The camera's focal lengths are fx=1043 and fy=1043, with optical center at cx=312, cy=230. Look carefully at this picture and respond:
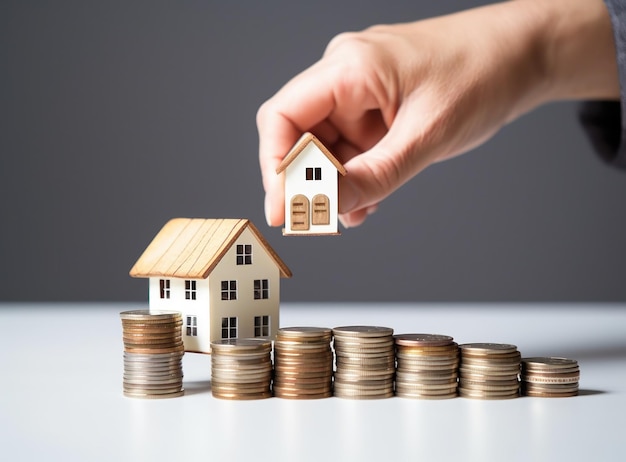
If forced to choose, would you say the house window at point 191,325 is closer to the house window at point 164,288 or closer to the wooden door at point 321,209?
the house window at point 164,288

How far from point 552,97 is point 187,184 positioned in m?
4.41

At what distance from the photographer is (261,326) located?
14.9ft

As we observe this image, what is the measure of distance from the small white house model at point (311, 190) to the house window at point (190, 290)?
0.54 metres

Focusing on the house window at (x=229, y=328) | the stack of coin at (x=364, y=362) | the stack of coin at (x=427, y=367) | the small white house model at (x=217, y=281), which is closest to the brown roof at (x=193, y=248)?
the small white house model at (x=217, y=281)

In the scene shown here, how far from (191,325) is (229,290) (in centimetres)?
22

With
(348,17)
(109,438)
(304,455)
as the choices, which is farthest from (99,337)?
(348,17)

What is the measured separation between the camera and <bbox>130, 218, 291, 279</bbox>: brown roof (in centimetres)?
440

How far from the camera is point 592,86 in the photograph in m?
5.08

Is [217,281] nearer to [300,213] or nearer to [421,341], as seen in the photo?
[300,213]

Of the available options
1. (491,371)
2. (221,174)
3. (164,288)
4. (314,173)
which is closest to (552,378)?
(491,371)

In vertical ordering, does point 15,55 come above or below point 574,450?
above

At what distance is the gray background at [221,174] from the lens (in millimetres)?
8781

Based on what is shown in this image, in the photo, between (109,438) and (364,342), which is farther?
(364,342)

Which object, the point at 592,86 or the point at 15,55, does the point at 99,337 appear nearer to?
the point at 592,86
